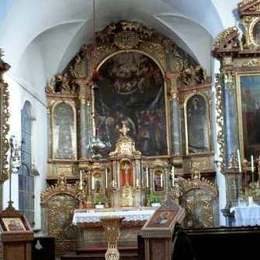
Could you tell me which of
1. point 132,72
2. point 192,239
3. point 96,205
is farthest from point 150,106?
point 192,239

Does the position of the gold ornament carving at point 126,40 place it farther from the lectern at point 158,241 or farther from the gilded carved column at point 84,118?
the lectern at point 158,241

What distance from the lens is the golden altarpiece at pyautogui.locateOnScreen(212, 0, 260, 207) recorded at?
13.0 metres

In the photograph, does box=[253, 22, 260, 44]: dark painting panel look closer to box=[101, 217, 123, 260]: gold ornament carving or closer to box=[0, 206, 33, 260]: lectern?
box=[101, 217, 123, 260]: gold ornament carving

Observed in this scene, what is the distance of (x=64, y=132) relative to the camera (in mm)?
18562

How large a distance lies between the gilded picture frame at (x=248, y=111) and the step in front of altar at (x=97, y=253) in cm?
340

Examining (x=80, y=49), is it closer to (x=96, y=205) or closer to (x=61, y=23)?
(x=61, y=23)

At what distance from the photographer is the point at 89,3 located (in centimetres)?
1678

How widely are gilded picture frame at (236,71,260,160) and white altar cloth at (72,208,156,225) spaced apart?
11.4 ft

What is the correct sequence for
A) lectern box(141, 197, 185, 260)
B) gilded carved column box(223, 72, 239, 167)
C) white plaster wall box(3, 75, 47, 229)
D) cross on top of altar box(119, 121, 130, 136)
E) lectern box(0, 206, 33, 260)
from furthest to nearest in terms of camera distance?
cross on top of altar box(119, 121, 130, 136) → white plaster wall box(3, 75, 47, 229) → gilded carved column box(223, 72, 239, 167) → lectern box(0, 206, 33, 260) → lectern box(141, 197, 185, 260)

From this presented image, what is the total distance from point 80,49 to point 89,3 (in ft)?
7.76

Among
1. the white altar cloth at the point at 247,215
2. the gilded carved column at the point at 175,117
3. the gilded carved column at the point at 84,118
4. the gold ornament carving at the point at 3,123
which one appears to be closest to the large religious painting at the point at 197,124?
the gilded carved column at the point at 175,117

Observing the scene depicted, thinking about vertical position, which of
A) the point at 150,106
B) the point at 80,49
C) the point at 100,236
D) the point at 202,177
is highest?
the point at 80,49

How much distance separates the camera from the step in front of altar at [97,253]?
45.0 feet

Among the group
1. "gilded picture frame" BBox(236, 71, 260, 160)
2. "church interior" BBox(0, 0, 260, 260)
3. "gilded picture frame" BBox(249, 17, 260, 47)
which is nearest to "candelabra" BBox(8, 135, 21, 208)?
"church interior" BBox(0, 0, 260, 260)
